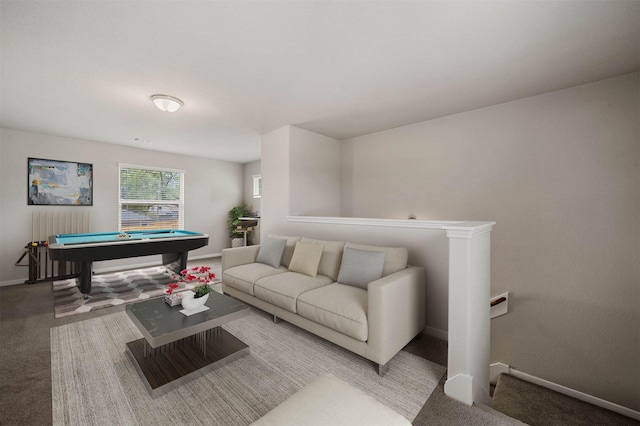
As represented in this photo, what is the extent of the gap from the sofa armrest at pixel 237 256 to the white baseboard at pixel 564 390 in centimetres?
329

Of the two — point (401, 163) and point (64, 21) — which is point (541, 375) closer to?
point (401, 163)

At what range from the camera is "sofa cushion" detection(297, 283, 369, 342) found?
200 cm

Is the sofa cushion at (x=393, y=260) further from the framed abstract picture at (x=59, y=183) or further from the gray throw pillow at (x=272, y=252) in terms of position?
the framed abstract picture at (x=59, y=183)

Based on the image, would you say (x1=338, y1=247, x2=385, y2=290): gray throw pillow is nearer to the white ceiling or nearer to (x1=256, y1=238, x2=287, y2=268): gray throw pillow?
(x1=256, y1=238, x2=287, y2=268): gray throw pillow

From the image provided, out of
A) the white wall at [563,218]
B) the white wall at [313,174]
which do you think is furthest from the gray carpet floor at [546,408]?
the white wall at [313,174]

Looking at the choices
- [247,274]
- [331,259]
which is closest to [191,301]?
[247,274]

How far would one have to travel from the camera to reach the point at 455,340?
1.84 metres

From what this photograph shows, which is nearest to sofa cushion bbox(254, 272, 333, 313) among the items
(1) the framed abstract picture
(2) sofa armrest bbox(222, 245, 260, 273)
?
(2) sofa armrest bbox(222, 245, 260, 273)

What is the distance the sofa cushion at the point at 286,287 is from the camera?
2.50 m

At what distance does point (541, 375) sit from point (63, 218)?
747 cm

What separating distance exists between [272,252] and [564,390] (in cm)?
341

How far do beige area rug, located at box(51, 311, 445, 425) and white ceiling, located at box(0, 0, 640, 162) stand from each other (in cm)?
255

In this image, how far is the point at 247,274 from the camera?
3090 millimetres

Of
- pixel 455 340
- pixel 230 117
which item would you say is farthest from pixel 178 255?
pixel 455 340
